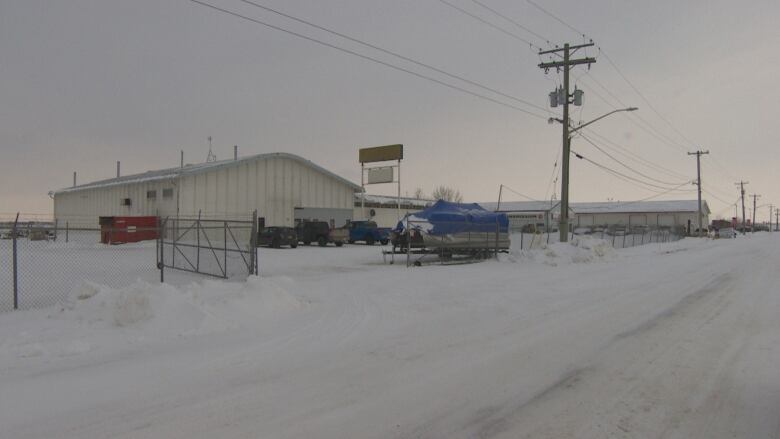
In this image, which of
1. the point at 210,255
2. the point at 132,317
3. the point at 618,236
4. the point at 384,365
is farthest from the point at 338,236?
the point at 384,365

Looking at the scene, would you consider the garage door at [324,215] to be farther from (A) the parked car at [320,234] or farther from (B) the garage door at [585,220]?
(B) the garage door at [585,220]

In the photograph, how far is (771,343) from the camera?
23.4 feet

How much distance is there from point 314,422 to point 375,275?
11521 mm

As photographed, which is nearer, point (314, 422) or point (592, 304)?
point (314, 422)

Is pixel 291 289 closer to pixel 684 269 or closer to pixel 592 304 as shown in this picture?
pixel 592 304

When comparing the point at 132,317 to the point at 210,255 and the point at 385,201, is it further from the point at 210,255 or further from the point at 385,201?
the point at 385,201

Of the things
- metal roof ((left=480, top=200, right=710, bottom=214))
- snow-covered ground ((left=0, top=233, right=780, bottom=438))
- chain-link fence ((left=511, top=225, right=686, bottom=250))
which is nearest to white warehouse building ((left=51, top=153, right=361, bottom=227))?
chain-link fence ((left=511, top=225, right=686, bottom=250))

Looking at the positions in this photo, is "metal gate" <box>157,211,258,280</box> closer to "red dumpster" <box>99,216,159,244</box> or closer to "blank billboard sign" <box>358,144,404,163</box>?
"red dumpster" <box>99,216,159,244</box>

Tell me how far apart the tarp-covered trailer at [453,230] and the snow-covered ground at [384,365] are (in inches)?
359

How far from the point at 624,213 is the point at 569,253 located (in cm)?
7766

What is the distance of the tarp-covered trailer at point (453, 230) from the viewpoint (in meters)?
20.9

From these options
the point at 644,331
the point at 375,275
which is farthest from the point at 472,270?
the point at 644,331

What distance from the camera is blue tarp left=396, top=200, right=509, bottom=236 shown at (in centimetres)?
2097

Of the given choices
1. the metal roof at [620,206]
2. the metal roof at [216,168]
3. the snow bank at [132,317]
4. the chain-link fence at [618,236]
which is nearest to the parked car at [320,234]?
the metal roof at [216,168]
